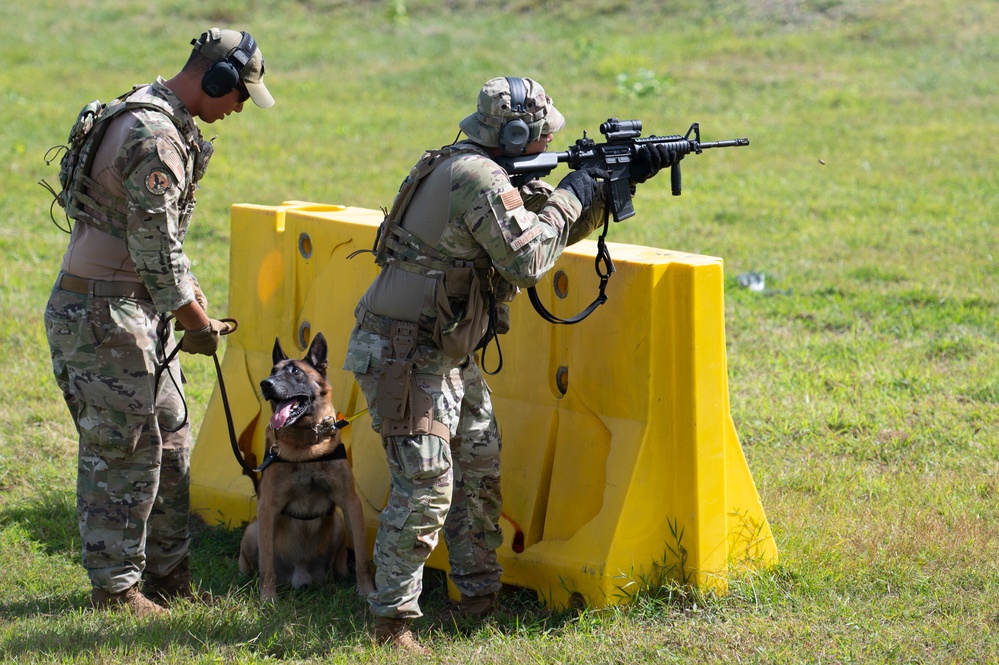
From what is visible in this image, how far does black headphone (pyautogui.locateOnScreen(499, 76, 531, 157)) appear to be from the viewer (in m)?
4.09

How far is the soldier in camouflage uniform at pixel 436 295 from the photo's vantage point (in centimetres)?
405

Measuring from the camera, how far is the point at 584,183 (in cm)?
425

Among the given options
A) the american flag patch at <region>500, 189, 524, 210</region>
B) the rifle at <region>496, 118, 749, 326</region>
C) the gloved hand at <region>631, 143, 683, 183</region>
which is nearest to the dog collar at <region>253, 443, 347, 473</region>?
the rifle at <region>496, 118, 749, 326</region>

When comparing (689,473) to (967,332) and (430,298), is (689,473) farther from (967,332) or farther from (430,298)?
(967,332)

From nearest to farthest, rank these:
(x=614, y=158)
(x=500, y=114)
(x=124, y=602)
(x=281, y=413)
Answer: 1. (x=500, y=114)
2. (x=614, y=158)
3. (x=124, y=602)
4. (x=281, y=413)

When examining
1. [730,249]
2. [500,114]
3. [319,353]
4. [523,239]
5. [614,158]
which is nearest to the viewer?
[523,239]

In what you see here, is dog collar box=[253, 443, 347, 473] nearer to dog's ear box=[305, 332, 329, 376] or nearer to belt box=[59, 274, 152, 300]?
dog's ear box=[305, 332, 329, 376]

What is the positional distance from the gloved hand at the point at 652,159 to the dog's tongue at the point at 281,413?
1828 millimetres

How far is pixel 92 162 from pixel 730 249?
7.43 meters

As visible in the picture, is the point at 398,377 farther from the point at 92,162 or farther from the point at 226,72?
the point at 92,162

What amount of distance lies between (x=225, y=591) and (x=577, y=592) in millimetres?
1702

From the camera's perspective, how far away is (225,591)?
203 inches

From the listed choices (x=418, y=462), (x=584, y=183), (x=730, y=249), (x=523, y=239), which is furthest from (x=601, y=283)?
(x=730, y=249)

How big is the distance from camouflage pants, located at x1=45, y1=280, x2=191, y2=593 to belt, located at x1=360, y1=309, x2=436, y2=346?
3.15 ft
